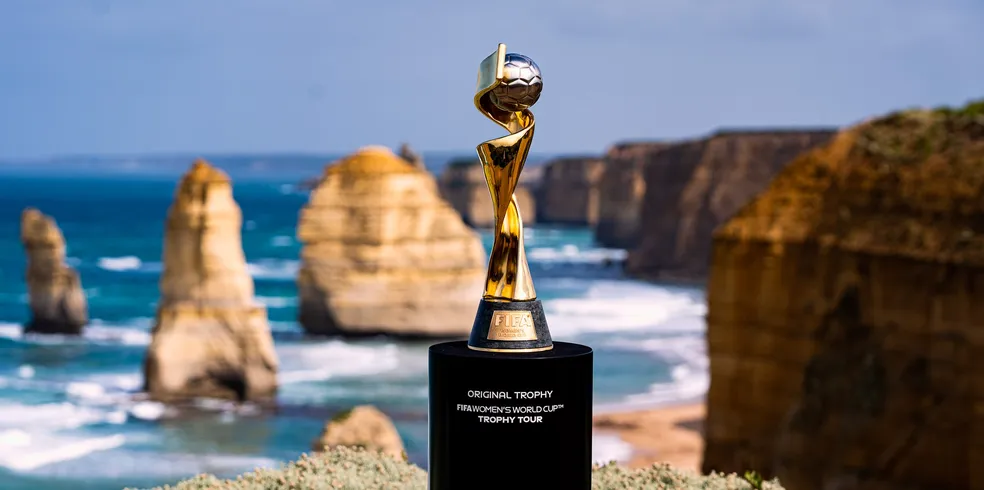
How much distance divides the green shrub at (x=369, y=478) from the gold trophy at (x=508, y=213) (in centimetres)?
137

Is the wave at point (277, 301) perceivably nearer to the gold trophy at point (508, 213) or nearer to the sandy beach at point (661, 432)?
the sandy beach at point (661, 432)

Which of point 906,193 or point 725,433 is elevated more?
point 906,193

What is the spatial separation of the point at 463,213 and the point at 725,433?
112 m

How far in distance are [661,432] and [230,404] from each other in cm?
1213

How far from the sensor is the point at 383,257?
5334 centimetres

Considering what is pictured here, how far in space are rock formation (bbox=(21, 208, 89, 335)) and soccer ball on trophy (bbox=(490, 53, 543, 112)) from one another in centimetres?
4734

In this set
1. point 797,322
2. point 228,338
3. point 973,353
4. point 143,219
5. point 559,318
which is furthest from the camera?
point 143,219

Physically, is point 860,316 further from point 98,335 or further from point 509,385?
point 98,335

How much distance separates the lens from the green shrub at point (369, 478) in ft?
25.5

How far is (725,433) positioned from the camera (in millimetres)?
20359

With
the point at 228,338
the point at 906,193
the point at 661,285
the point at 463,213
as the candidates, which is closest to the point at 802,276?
the point at 906,193

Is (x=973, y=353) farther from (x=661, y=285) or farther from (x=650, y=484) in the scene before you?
(x=661, y=285)

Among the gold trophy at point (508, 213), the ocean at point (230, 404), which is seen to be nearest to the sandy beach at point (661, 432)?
the ocean at point (230, 404)

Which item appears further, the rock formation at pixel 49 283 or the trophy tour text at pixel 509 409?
the rock formation at pixel 49 283
